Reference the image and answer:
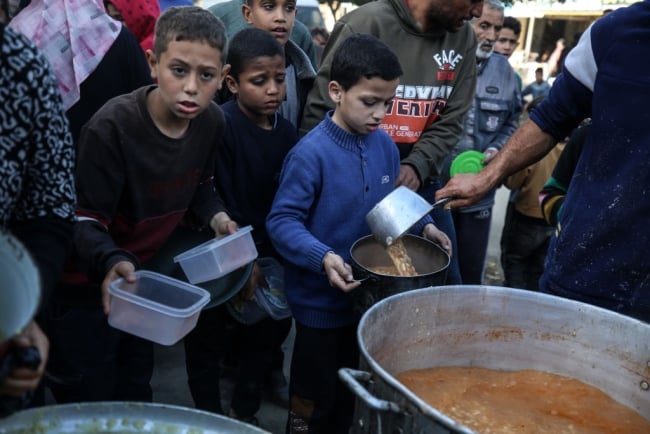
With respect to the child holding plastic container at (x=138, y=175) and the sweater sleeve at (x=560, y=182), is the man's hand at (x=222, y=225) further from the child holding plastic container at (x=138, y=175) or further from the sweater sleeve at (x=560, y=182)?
the sweater sleeve at (x=560, y=182)

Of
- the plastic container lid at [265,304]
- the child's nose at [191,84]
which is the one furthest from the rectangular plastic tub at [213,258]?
the child's nose at [191,84]

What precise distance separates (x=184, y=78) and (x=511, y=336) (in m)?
1.44

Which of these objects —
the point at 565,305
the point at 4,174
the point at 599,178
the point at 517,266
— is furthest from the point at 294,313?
the point at 517,266

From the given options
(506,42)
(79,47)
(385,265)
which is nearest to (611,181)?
(385,265)

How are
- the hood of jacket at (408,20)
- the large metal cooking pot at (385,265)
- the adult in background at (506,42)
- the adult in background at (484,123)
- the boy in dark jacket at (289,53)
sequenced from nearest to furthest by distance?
the large metal cooking pot at (385,265)
the hood of jacket at (408,20)
the boy in dark jacket at (289,53)
the adult in background at (484,123)
the adult in background at (506,42)

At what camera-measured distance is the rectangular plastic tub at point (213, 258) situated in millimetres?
2166

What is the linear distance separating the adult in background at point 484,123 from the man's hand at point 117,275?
8.32 feet

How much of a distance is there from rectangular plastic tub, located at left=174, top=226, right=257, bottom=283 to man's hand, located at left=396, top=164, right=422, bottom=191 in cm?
91

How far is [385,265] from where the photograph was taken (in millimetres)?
2469

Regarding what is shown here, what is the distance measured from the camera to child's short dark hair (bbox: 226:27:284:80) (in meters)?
2.70

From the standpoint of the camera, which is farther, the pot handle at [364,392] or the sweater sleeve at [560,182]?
the sweater sleeve at [560,182]

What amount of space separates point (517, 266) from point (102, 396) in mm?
3239

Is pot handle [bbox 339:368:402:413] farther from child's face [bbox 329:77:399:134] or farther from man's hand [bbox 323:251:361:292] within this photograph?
child's face [bbox 329:77:399:134]

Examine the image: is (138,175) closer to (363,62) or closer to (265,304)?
(265,304)
